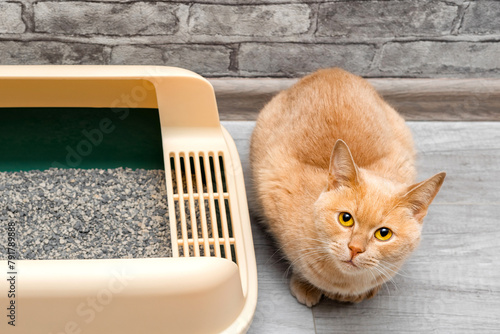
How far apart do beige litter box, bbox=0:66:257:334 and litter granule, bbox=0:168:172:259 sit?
0.08 metres

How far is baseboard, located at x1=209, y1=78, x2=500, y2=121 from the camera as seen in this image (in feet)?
5.29

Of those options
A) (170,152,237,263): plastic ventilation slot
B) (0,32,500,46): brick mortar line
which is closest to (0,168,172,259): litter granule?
(170,152,237,263): plastic ventilation slot

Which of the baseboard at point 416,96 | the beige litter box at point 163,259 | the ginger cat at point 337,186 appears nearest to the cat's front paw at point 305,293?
the ginger cat at point 337,186

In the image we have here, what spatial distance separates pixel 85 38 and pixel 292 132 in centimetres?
66

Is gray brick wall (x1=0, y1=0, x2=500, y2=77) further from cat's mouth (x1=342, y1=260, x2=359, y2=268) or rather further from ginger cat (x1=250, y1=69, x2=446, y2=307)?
cat's mouth (x1=342, y1=260, x2=359, y2=268)

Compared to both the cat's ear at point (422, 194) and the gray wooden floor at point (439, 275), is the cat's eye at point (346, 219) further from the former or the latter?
the gray wooden floor at point (439, 275)

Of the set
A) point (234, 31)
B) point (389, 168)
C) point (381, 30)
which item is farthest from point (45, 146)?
point (381, 30)

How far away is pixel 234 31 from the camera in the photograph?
1.52 m

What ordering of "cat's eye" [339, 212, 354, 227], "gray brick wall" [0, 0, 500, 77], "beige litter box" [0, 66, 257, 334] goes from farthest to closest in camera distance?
"gray brick wall" [0, 0, 500, 77] → "cat's eye" [339, 212, 354, 227] → "beige litter box" [0, 66, 257, 334]

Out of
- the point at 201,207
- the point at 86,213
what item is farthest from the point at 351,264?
the point at 86,213

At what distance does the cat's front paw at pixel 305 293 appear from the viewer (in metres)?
1.25

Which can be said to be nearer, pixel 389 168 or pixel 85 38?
pixel 389 168

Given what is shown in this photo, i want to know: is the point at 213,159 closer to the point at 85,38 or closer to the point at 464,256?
the point at 85,38

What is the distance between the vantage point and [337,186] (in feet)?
3.50
